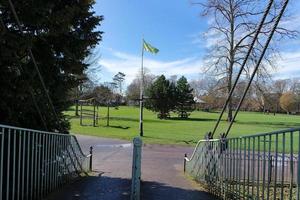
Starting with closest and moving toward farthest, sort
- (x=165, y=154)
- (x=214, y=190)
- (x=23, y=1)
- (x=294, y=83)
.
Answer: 1. (x=23, y=1)
2. (x=214, y=190)
3. (x=165, y=154)
4. (x=294, y=83)

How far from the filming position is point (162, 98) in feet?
232

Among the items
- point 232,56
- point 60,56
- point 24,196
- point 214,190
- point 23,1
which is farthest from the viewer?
point 232,56

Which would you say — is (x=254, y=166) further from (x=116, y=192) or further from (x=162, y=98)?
(x=162, y=98)

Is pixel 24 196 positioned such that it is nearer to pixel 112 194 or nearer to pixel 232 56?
pixel 112 194

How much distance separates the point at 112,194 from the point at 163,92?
6126cm

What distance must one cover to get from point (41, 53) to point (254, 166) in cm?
480

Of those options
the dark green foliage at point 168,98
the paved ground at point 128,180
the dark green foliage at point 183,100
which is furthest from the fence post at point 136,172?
the dark green foliage at point 183,100

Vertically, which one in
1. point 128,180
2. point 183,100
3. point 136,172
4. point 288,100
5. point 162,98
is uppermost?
point 288,100

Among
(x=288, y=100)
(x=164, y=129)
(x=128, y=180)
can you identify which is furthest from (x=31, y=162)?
(x=288, y=100)

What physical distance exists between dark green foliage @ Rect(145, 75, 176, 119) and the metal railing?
196ft

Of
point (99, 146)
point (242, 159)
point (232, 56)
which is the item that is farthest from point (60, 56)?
point (232, 56)

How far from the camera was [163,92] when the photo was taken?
234 feet

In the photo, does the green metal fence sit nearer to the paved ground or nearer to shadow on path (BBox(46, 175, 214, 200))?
shadow on path (BBox(46, 175, 214, 200))

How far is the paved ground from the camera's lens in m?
10.2
